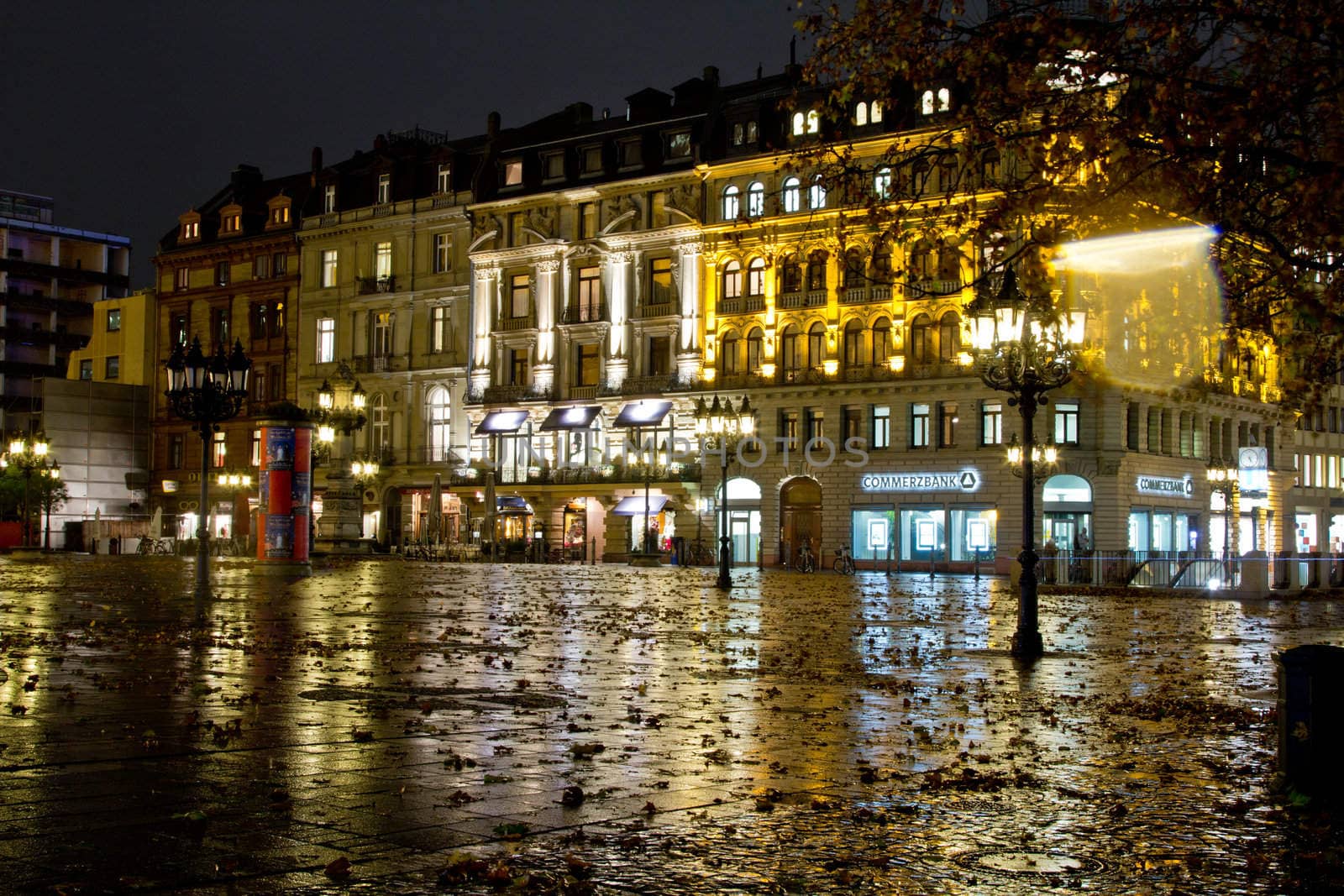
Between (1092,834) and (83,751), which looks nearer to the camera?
(1092,834)

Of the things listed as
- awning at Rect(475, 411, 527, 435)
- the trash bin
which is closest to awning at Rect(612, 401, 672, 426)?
awning at Rect(475, 411, 527, 435)

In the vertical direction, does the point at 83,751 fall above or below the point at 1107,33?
below

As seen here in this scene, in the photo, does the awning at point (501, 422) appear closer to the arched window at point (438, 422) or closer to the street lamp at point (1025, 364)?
the arched window at point (438, 422)

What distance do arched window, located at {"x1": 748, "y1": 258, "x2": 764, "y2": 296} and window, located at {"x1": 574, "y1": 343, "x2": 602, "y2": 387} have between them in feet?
29.3

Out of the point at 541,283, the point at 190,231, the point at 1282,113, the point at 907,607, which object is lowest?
the point at 907,607

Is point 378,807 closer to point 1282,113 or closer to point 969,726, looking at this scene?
point 969,726

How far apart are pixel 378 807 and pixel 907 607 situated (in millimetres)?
22842

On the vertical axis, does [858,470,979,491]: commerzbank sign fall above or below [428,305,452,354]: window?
below

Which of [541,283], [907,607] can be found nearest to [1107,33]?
[907,607]

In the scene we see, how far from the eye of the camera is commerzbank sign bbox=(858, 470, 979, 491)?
5828 centimetres

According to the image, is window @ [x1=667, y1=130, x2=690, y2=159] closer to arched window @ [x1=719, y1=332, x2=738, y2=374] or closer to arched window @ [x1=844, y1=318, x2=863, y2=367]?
arched window @ [x1=719, y1=332, x2=738, y2=374]

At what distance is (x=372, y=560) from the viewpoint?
56438 millimetres

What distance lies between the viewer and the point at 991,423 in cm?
5797

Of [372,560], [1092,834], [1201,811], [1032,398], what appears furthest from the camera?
[372,560]
